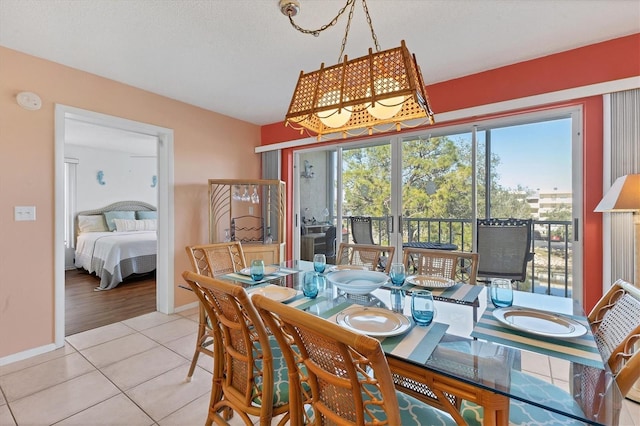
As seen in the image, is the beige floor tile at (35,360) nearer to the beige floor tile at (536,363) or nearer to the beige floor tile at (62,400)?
the beige floor tile at (62,400)

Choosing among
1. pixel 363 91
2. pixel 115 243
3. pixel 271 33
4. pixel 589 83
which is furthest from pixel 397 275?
pixel 115 243

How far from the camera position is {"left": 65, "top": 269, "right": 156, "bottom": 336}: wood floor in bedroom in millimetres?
3080

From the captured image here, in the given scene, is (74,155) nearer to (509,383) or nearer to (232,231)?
(232,231)

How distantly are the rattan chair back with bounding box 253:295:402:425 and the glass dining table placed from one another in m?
0.20

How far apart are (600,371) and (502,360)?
263mm

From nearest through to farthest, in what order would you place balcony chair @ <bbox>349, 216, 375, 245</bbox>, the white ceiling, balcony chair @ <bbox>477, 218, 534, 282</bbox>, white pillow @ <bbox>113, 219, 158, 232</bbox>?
the white ceiling
balcony chair @ <bbox>477, 218, 534, 282</bbox>
balcony chair @ <bbox>349, 216, 375, 245</bbox>
white pillow @ <bbox>113, 219, 158, 232</bbox>

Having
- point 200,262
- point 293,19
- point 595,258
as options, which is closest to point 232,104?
point 293,19

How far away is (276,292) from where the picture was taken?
1660 millimetres

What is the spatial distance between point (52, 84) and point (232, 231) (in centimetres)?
219

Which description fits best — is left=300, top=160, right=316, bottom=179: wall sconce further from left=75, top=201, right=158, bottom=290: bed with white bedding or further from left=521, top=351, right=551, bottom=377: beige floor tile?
left=521, top=351, right=551, bottom=377: beige floor tile

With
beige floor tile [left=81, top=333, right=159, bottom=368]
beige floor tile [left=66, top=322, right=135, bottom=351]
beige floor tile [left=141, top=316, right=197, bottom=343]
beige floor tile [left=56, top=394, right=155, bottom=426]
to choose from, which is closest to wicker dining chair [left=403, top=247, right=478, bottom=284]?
beige floor tile [left=56, top=394, right=155, bottom=426]

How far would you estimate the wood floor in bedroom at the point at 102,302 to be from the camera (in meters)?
3.08

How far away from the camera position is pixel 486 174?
10.7 feet

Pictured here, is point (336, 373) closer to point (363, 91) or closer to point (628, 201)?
point (363, 91)
